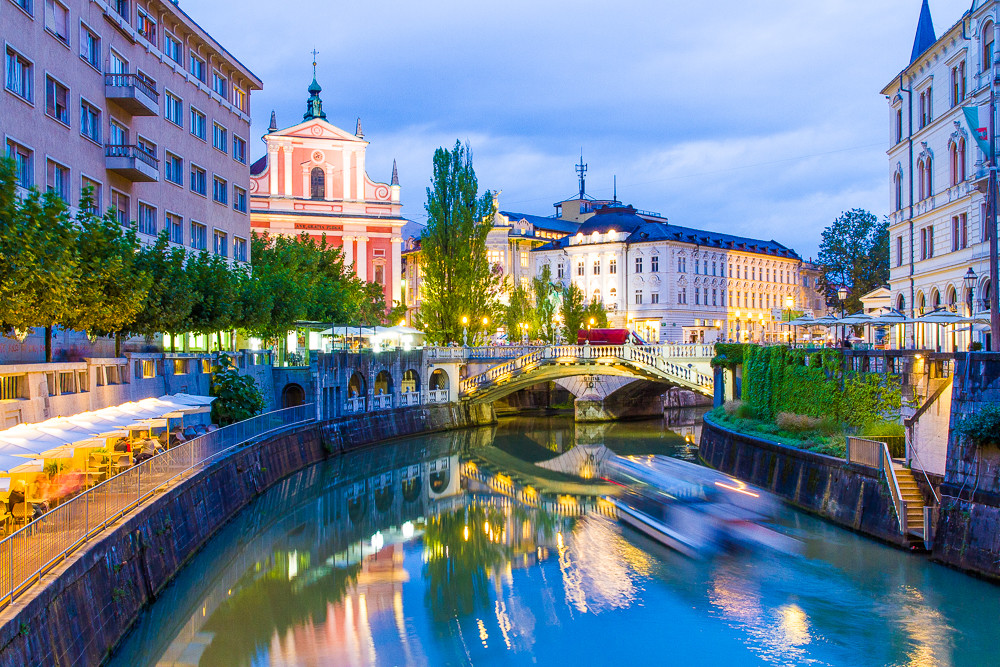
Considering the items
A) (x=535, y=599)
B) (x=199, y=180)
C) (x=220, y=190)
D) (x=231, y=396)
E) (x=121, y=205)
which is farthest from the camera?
(x=220, y=190)

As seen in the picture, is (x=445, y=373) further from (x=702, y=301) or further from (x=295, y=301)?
(x=702, y=301)

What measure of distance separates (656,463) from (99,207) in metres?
25.7

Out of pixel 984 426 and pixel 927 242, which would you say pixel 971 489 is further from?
pixel 927 242

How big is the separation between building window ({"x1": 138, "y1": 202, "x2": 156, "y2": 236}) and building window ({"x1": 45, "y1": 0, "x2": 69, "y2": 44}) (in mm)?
9247

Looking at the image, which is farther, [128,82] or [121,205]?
[121,205]

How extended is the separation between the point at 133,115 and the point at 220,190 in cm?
1037

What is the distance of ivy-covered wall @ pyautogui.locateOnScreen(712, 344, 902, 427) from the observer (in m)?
31.0

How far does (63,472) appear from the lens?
850 inches

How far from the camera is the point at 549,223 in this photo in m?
127

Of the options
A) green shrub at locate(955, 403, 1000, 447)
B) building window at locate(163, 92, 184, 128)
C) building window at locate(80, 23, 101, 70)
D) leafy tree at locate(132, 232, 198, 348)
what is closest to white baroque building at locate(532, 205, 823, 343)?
building window at locate(163, 92, 184, 128)

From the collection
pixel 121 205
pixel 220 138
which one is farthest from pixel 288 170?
pixel 121 205

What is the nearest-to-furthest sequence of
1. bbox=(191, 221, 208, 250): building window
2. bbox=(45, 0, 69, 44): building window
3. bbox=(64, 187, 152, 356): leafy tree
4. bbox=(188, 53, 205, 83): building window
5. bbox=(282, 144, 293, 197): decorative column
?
bbox=(64, 187, 152, 356): leafy tree
bbox=(45, 0, 69, 44): building window
bbox=(188, 53, 205, 83): building window
bbox=(191, 221, 208, 250): building window
bbox=(282, 144, 293, 197): decorative column

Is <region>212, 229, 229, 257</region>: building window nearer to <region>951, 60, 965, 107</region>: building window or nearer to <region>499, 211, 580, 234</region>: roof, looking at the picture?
<region>951, 60, 965, 107</region>: building window

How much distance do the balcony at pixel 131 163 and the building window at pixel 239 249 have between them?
12.4 m
